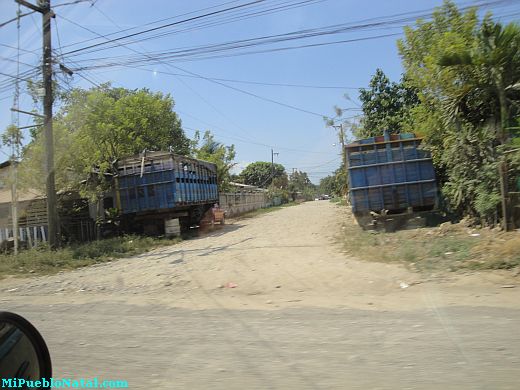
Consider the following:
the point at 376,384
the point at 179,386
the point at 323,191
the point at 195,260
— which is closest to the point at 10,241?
the point at 195,260

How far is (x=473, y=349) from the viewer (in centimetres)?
452

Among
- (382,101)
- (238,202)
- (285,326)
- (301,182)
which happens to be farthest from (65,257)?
(301,182)

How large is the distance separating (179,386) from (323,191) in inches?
6018

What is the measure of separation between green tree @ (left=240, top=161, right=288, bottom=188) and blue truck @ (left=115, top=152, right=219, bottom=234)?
67193 millimetres

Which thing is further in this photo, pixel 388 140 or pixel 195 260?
pixel 388 140

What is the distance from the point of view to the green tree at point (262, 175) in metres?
88.1

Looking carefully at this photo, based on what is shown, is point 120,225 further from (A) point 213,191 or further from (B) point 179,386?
(B) point 179,386

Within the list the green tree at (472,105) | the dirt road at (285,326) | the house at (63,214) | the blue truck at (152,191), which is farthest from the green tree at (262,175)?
the dirt road at (285,326)

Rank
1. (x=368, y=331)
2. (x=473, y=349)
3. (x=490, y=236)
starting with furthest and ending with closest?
(x=490, y=236)
(x=368, y=331)
(x=473, y=349)

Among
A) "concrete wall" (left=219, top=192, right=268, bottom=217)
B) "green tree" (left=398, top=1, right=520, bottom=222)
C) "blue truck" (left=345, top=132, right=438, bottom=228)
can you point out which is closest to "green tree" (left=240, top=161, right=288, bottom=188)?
"concrete wall" (left=219, top=192, right=268, bottom=217)

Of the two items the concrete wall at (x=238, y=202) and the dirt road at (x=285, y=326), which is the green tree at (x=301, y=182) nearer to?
the concrete wall at (x=238, y=202)

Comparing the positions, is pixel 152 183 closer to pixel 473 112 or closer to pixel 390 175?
pixel 390 175

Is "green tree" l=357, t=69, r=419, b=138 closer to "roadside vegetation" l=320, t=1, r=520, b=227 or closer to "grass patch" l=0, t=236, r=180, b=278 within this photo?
"roadside vegetation" l=320, t=1, r=520, b=227

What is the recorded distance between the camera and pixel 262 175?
293 ft
